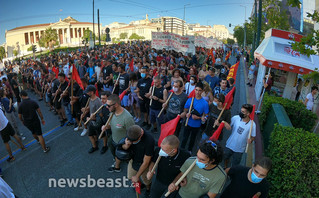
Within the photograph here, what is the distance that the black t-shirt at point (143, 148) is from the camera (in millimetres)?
3006

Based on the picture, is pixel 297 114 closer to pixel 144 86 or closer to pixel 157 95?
pixel 157 95

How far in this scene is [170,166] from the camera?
2.72 m

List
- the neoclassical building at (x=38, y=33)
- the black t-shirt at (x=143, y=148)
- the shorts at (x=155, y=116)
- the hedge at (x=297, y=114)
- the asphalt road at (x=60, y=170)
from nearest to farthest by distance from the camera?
the black t-shirt at (x=143, y=148) → the asphalt road at (x=60, y=170) → the hedge at (x=297, y=114) → the shorts at (x=155, y=116) → the neoclassical building at (x=38, y=33)

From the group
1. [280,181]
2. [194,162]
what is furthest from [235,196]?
[280,181]

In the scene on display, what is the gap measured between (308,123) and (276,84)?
208 inches

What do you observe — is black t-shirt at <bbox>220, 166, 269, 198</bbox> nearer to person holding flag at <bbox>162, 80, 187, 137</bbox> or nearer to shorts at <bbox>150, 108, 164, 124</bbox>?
person holding flag at <bbox>162, 80, 187, 137</bbox>

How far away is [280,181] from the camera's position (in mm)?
2998

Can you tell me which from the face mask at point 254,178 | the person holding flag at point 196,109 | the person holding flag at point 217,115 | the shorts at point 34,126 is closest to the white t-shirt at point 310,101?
the person holding flag at point 217,115

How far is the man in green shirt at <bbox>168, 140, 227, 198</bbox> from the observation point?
2.28 m

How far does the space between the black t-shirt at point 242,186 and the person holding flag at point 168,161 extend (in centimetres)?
68

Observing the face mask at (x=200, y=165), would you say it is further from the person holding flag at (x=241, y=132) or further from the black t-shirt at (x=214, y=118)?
the black t-shirt at (x=214, y=118)

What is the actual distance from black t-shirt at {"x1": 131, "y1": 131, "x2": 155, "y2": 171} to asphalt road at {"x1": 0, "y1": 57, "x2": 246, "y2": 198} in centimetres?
116

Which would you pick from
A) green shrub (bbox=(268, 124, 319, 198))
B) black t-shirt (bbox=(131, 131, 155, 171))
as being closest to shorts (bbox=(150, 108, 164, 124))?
black t-shirt (bbox=(131, 131, 155, 171))

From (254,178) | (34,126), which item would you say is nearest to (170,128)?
(254,178)
